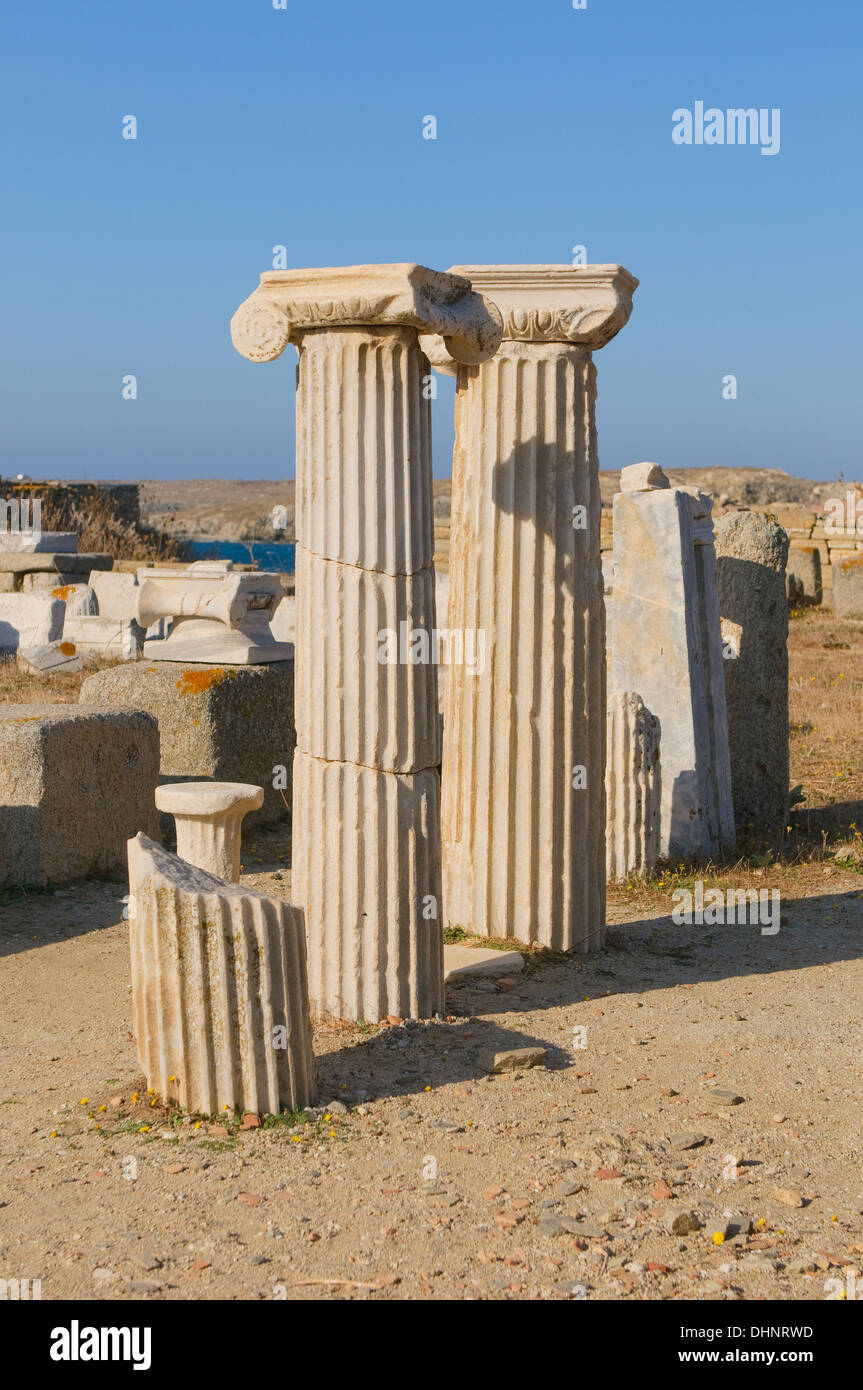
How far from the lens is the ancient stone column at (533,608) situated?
5.47 meters

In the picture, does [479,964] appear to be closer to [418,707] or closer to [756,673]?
[418,707]

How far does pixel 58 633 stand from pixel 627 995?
8.68m

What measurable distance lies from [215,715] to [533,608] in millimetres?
2914

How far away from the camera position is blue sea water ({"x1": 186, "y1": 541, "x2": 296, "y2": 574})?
25616 mm

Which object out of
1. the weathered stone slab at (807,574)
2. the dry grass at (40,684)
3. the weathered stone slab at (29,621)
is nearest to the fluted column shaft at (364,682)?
the dry grass at (40,684)

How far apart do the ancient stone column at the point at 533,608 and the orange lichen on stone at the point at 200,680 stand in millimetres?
2591

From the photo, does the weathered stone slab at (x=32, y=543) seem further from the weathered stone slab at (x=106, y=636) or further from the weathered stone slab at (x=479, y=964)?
the weathered stone slab at (x=479, y=964)

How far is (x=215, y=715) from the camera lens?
793 cm

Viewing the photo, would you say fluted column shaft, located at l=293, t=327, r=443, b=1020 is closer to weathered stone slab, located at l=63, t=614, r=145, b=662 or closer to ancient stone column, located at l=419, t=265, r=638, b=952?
ancient stone column, located at l=419, t=265, r=638, b=952

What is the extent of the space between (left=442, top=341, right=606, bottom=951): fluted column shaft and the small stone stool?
0.91 metres

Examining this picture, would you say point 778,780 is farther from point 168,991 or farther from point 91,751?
point 168,991

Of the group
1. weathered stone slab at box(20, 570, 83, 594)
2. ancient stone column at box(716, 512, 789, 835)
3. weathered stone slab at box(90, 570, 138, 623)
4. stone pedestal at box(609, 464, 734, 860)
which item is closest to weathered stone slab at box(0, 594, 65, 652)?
weathered stone slab at box(90, 570, 138, 623)

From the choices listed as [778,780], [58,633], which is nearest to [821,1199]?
[778,780]

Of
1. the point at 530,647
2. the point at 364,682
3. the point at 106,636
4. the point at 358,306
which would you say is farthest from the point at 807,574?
the point at 358,306
